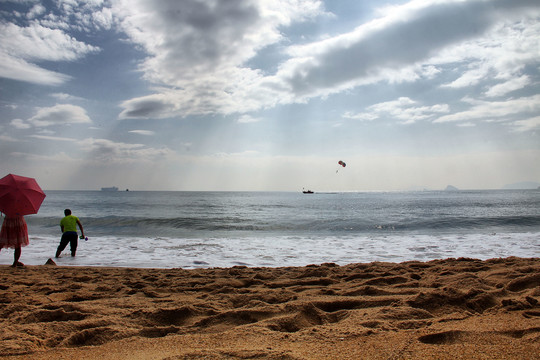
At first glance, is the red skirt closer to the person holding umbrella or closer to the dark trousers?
the person holding umbrella

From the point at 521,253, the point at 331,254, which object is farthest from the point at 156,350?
the point at 521,253

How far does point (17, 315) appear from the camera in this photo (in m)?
3.79

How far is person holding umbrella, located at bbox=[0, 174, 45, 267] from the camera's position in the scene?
748cm

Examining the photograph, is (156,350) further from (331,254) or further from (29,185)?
(331,254)

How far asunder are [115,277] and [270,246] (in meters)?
6.48

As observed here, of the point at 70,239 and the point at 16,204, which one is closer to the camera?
the point at 16,204

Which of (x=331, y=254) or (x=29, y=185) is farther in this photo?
(x=331, y=254)

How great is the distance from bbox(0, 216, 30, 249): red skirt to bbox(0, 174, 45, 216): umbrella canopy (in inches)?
13.9

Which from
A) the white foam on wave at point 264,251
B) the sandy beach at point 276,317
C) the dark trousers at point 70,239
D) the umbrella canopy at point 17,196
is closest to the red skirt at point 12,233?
the umbrella canopy at point 17,196

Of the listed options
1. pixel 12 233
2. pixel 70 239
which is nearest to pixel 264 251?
pixel 70 239

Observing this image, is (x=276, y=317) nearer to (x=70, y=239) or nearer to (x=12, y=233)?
(x=12, y=233)

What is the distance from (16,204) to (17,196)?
19cm

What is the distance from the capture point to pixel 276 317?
3.63m

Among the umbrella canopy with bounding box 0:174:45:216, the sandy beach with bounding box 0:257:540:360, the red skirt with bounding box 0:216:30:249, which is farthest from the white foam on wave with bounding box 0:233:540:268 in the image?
the sandy beach with bounding box 0:257:540:360
